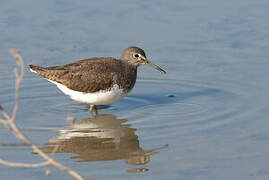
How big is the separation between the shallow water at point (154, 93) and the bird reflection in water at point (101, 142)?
2cm

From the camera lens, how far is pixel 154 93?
11.4 meters

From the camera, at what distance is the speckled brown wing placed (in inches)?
A: 414

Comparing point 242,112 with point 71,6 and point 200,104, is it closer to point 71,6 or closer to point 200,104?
point 200,104

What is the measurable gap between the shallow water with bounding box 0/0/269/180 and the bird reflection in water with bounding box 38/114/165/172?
17 mm

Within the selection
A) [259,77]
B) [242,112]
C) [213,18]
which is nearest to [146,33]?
[213,18]

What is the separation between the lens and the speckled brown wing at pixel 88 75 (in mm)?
→ 10516

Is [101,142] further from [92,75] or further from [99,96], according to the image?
[92,75]

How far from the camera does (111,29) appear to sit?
13594 millimetres

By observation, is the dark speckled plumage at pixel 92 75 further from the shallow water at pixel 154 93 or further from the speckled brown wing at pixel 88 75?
the shallow water at pixel 154 93

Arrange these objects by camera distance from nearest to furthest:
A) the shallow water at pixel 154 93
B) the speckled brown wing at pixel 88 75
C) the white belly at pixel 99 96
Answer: the shallow water at pixel 154 93
the white belly at pixel 99 96
the speckled brown wing at pixel 88 75

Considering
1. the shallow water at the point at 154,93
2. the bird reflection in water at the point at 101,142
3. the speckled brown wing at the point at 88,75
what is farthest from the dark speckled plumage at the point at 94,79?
the bird reflection in water at the point at 101,142

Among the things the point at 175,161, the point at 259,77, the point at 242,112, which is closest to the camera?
the point at 175,161


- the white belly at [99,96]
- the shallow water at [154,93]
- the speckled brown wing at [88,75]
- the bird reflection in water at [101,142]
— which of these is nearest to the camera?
the shallow water at [154,93]

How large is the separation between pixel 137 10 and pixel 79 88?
15.1ft
